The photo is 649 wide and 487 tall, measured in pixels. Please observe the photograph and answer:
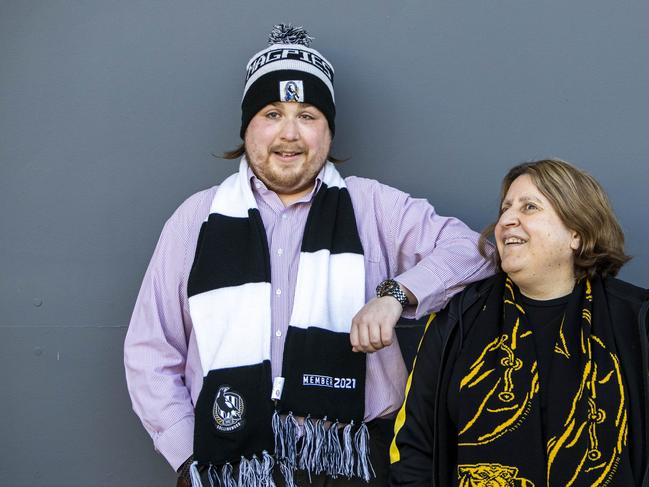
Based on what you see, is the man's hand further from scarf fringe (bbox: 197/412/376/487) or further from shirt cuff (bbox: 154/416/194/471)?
shirt cuff (bbox: 154/416/194/471)

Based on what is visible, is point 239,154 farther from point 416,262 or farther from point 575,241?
point 575,241

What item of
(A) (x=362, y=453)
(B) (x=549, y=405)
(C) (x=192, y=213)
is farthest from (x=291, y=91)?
(B) (x=549, y=405)

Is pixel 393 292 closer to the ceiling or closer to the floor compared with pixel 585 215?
closer to the floor

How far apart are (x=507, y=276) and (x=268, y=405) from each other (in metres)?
0.80

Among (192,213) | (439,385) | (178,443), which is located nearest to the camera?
(439,385)

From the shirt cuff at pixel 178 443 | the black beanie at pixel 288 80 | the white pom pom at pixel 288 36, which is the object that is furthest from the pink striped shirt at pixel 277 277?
the white pom pom at pixel 288 36

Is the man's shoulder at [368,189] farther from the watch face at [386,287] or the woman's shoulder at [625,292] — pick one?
the woman's shoulder at [625,292]

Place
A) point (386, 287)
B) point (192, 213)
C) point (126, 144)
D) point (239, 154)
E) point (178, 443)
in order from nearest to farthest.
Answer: point (386, 287), point (178, 443), point (192, 213), point (239, 154), point (126, 144)

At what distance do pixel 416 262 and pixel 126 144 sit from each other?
1.24m

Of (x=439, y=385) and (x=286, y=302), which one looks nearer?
(x=439, y=385)

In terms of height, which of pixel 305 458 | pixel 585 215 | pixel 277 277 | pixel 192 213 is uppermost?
pixel 192 213

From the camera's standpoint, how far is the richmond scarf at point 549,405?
2.15 m

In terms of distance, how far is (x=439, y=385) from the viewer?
2369mm

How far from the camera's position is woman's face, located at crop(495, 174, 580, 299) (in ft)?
7.77
